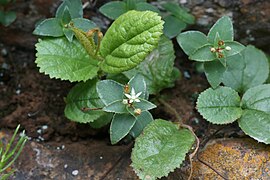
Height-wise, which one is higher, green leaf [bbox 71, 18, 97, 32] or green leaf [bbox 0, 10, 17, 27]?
green leaf [bbox 71, 18, 97, 32]

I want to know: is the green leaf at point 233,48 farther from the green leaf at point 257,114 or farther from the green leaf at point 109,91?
the green leaf at point 109,91

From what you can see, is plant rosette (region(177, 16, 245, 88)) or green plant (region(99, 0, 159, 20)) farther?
green plant (region(99, 0, 159, 20))

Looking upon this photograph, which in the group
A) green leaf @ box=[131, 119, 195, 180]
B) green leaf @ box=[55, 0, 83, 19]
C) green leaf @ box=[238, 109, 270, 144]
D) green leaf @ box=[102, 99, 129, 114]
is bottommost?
green leaf @ box=[131, 119, 195, 180]

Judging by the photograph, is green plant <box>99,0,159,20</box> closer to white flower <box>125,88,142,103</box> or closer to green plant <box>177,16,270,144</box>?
green plant <box>177,16,270,144</box>

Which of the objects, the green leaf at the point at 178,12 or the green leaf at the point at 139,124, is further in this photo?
the green leaf at the point at 178,12

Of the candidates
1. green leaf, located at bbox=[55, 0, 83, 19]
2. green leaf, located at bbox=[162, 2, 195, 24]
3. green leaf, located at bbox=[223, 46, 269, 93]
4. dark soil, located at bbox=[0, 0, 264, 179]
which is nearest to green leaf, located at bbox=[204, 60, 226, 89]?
green leaf, located at bbox=[223, 46, 269, 93]

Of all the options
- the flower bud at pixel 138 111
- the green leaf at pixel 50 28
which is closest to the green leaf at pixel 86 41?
the green leaf at pixel 50 28

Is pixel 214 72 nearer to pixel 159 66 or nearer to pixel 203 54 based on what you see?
pixel 203 54
